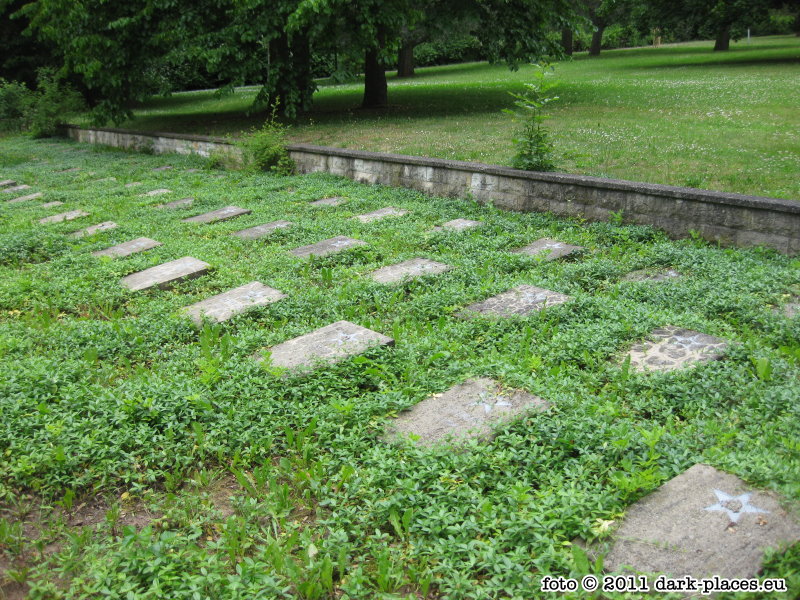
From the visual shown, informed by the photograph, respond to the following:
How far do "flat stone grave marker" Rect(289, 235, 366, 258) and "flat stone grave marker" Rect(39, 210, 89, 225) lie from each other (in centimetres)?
334

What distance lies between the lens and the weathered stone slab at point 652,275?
4430mm

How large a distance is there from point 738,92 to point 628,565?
1499 centimetres

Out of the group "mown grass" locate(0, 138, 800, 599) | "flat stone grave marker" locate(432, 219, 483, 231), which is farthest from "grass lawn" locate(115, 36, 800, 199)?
"mown grass" locate(0, 138, 800, 599)

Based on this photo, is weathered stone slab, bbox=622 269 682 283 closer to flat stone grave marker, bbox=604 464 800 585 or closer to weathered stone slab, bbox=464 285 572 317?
weathered stone slab, bbox=464 285 572 317

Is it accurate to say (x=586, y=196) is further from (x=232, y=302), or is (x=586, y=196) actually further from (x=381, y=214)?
(x=232, y=302)

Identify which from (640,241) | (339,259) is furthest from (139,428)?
(640,241)

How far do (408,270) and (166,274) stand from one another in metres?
1.91

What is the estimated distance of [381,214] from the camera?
662 centimetres

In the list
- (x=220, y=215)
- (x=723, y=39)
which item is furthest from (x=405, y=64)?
(x=220, y=215)

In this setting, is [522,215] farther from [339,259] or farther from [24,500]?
[24,500]

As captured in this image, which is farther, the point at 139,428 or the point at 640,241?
the point at 640,241

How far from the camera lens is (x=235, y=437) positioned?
9.02 ft

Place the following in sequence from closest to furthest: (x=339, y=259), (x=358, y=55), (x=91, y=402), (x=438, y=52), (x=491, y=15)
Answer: (x=91, y=402) → (x=339, y=259) → (x=358, y=55) → (x=491, y=15) → (x=438, y=52)

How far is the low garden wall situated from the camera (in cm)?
477
